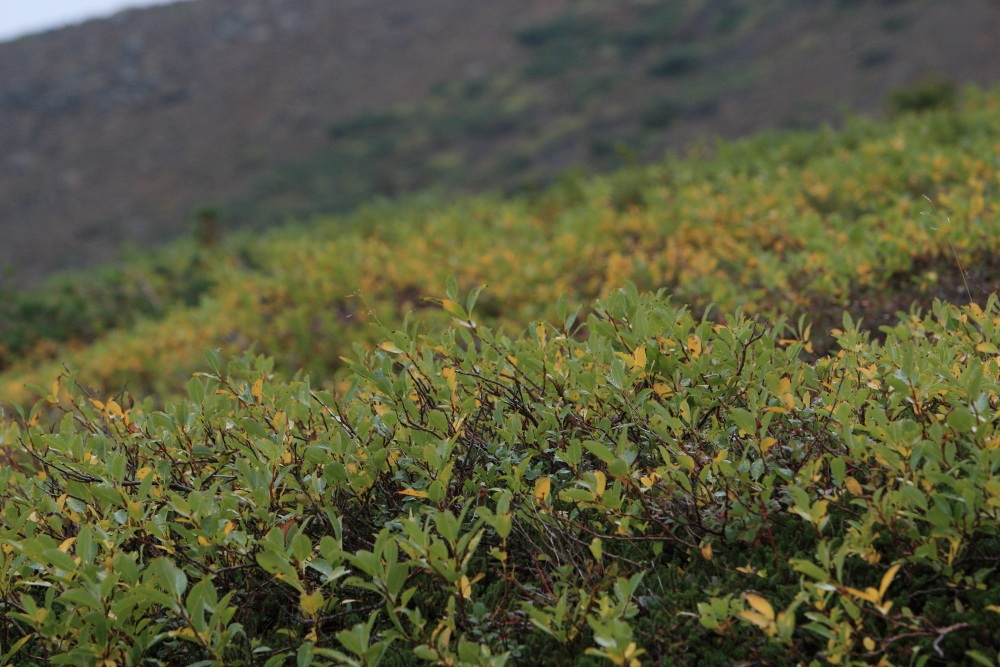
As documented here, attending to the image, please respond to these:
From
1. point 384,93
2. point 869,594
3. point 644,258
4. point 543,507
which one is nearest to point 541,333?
point 543,507

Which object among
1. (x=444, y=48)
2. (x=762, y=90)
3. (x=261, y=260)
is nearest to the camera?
(x=261, y=260)

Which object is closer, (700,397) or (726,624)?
(726,624)

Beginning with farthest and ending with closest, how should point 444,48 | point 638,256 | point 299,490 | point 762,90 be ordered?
point 444,48 → point 762,90 → point 638,256 → point 299,490

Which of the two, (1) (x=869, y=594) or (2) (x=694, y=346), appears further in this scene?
(2) (x=694, y=346)

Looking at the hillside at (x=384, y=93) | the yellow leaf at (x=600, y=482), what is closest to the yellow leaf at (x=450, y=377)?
the yellow leaf at (x=600, y=482)

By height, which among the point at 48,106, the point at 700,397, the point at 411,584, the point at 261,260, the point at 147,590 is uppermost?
the point at 48,106

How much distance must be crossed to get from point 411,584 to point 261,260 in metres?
10.3

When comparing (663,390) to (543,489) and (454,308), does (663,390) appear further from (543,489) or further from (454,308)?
(454,308)

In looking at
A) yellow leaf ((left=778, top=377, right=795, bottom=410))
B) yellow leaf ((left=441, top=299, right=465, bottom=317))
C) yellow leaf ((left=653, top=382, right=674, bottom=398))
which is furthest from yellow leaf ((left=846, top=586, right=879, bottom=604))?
yellow leaf ((left=441, top=299, right=465, bottom=317))

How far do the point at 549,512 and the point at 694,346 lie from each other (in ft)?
2.50

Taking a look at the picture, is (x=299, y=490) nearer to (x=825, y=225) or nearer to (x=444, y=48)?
(x=825, y=225)

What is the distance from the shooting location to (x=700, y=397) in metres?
2.56

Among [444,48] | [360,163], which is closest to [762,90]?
[360,163]

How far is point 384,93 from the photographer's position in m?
39.3
